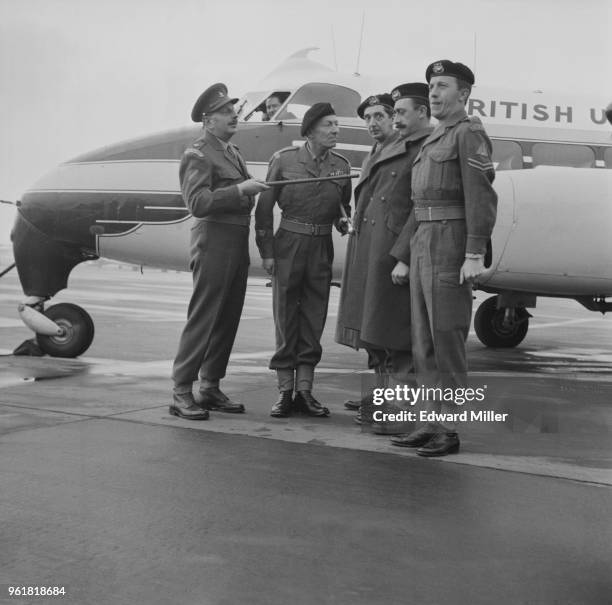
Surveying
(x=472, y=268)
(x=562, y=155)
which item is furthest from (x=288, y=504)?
(x=562, y=155)

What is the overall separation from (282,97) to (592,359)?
4356 mm

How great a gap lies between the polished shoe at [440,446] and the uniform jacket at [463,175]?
3.18 feet

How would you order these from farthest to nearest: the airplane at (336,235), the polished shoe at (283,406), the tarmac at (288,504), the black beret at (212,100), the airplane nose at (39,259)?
the airplane nose at (39,259) → the airplane at (336,235) → the black beret at (212,100) → the polished shoe at (283,406) → the tarmac at (288,504)

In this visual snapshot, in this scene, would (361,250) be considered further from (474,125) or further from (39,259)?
(39,259)

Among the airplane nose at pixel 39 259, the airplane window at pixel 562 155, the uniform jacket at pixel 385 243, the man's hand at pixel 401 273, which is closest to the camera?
the man's hand at pixel 401 273

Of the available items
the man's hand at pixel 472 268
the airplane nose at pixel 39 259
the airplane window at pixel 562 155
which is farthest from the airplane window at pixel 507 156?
the man's hand at pixel 472 268

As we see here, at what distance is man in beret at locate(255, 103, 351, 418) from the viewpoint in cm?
597

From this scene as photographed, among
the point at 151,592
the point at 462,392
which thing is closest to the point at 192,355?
the point at 462,392

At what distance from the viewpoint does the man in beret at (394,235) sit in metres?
5.45

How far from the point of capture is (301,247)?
19.6 feet

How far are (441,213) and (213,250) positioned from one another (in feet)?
5.13

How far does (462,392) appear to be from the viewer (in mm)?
4984

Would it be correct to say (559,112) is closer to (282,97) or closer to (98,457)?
(282,97)

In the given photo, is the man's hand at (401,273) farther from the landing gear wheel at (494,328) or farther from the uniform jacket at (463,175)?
the landing gear wheel at (494,328)
